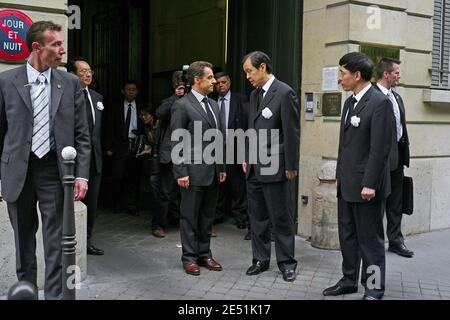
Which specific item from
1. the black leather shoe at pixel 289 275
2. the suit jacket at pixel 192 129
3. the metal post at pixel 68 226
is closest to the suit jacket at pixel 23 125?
the metal post at pixel 68 226

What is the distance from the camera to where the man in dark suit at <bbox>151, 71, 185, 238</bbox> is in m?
7.07

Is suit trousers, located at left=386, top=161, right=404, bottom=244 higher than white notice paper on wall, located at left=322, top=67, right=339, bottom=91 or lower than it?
lower

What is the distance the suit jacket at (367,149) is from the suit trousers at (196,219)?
137 centimetres

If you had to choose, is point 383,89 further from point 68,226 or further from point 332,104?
point 68,226

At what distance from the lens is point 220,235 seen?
24.5 feet

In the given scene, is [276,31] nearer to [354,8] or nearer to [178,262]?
[354,8]

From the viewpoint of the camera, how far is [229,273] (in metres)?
5.82

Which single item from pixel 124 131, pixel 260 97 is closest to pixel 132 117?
pixel 124 131

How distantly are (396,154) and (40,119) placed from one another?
3917 mm

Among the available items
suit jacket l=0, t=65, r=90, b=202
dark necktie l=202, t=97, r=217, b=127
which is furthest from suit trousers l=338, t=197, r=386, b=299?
suit jacket l=0, t=65, r=90, b=202

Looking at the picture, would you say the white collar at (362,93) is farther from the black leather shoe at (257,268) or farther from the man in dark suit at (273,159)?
the black leather shoe at (257,268)

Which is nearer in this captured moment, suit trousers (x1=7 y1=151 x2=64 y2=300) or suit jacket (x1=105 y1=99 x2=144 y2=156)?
suit trousers (x1=7 y1=151 x2=64 y2=300)

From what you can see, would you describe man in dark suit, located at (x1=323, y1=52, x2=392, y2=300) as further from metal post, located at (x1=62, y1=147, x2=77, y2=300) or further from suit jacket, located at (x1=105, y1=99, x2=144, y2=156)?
suit jacket, located at (x1=105, y1=99, x2=144, y2=156)
